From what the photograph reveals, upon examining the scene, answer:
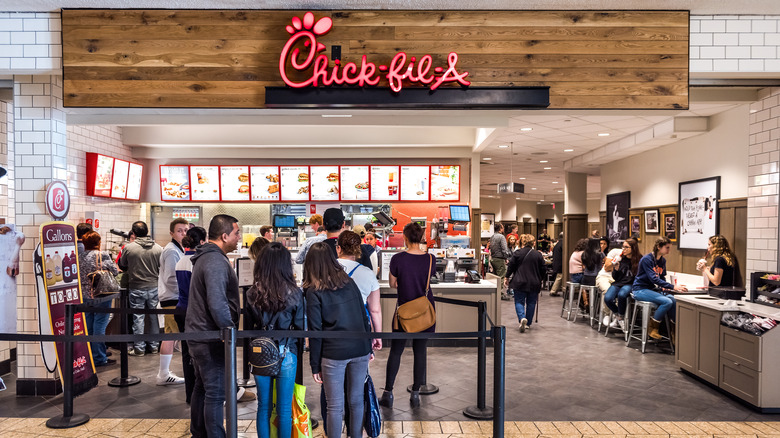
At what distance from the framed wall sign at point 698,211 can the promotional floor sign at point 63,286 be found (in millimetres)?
7996

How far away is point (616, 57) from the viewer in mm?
4141

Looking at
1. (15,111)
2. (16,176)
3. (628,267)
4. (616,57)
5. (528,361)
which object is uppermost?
(616,57)

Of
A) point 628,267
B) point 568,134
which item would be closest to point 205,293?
point 628,267

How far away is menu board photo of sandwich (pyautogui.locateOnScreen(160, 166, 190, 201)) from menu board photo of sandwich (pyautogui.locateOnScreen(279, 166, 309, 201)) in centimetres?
175

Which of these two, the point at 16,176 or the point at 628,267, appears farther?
the point at 628,267

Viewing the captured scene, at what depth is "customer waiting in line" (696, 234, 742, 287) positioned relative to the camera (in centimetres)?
606

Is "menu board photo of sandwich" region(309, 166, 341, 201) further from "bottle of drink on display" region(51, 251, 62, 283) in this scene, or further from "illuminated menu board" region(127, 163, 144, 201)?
"bottle of drink on display" region(51, 251, 62, 283)

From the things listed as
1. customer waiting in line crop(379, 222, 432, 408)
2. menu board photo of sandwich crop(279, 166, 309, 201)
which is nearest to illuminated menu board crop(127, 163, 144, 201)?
menu board photo of sandwich crop(279, 166, 309, 201)

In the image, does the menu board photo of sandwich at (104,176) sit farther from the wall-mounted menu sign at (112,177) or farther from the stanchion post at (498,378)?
the stanchion post at (498,378)

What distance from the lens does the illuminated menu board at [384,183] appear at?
9.01m

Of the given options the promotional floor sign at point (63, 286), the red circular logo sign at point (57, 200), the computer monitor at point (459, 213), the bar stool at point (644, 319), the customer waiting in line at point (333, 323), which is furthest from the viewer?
the computer monitor at point (459, 213)

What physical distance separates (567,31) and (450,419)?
11.1 ft

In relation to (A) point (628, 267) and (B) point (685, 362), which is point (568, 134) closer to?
(A) point (628, 267)

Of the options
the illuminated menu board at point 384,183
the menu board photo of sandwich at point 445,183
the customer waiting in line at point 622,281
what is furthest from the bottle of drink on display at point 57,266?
the customer waiting in line at point 622,281
